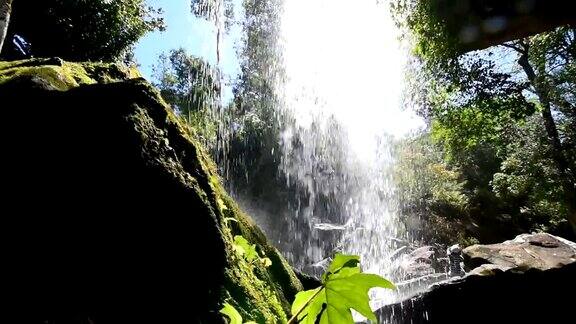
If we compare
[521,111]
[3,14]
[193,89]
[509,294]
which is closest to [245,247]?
[3,14]

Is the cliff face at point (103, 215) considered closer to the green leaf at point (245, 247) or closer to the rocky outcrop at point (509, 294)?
the green leaf at point (245, 247)

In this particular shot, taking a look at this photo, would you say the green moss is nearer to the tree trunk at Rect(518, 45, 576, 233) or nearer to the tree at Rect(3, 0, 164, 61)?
the tree at Rect(3, 0, 164, 61)

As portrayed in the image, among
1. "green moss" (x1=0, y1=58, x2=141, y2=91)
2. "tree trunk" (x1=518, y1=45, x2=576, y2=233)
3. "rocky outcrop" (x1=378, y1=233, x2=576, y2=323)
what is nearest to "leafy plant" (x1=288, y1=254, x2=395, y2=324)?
"green moss" (x1=0, y1=58, x2=141, y2=91)

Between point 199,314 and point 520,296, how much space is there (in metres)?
9.01

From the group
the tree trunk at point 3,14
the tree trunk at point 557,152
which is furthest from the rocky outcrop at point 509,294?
the tree trunk at point 3,14

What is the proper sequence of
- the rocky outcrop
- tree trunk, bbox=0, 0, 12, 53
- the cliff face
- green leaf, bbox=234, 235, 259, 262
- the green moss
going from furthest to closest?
1. the rocky outcrop
2. tree trunk, bbox=0, 0, 12, 53
3. green leaf, bbox=234, 235, 259, 262
4. the green moss
5. the cliff face

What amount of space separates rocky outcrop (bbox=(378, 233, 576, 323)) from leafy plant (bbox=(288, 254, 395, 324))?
27.7 feet

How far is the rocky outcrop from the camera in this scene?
7.95m

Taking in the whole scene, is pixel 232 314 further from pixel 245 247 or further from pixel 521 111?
pixel 521 111

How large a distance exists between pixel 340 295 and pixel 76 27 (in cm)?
1451

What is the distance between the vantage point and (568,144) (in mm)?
12641

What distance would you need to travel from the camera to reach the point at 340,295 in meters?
1.04

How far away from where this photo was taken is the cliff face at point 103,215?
35.8 inches

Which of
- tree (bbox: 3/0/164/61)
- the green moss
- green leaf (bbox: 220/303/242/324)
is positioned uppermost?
tree (bbox: 3/0/164/61)
